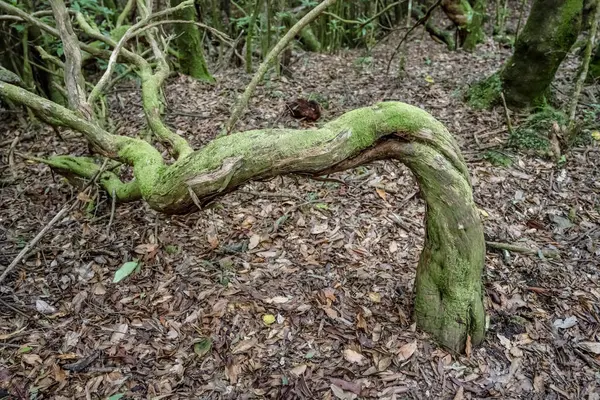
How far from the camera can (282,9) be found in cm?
684

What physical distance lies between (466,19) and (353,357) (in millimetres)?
7420

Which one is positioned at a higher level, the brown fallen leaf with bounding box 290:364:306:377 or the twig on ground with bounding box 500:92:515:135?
the twig on ground with bounding box 500:92:515:135

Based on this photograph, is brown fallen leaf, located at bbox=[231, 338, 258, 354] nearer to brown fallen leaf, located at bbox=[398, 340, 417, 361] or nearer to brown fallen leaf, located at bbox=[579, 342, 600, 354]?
brown fallen leaf, located at bbox=[398, 340, 417, 361]

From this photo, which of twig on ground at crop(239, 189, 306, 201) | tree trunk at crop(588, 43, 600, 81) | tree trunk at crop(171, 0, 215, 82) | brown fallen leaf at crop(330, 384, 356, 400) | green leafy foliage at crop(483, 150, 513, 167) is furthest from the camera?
tree trunk at crop(171, 0, 215, 82)

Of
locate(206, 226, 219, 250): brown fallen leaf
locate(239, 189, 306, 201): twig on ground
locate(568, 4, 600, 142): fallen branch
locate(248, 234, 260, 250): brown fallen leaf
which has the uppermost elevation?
locate(568, 4, 600, 142): fallen branch

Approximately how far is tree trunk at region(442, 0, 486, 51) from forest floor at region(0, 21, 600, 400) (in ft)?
13.3

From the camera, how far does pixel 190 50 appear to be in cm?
654

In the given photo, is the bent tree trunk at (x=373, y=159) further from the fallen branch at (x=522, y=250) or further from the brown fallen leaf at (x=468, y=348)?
the fallen branch at (x=522, y=250)

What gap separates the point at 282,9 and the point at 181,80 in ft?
6.96

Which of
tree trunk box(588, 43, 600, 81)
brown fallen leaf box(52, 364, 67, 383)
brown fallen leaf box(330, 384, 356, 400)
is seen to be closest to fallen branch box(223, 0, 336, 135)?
brown fallen leaf box(52, 364, 67, 383)

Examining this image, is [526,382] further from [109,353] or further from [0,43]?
[0,43]

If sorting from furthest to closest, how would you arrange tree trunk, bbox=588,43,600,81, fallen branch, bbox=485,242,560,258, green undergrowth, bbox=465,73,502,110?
tree trunk, bbox=588,43,600,81 → green undergrowth, bbox=465,73,502,110 → fallen branch, bbox=485,242,560,258

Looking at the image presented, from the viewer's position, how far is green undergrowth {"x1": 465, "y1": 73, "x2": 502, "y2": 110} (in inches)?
213

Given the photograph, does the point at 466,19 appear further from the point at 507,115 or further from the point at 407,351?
the point at 407,351
